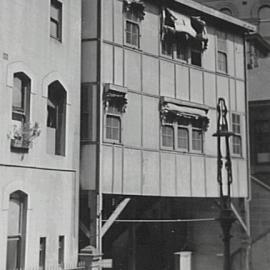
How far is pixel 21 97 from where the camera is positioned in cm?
1600

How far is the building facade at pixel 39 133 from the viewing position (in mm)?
15180

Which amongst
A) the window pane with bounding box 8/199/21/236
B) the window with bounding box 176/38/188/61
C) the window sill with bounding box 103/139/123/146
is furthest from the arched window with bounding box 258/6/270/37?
the window pane with bounding box 8/199/21/236

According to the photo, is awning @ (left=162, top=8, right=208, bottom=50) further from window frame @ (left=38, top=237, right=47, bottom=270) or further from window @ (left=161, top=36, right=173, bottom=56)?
window frame @ (left=38, top=237, right=47, bottom=270)

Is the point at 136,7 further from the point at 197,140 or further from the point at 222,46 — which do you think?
the point at 197,140

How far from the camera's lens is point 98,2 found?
1888cm

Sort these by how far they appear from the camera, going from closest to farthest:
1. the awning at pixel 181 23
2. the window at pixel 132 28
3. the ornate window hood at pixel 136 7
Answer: the ornate window hood at pixel 136 7 → the window at pixel 132 28 → the awning at pixel 181 23

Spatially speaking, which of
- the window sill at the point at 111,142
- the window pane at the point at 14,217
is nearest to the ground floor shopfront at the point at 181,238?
the window sill at the point at 111,142

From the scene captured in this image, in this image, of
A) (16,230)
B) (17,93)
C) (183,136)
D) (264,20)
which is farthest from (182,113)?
(264,20)

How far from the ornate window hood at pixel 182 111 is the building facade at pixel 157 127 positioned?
0.15ft

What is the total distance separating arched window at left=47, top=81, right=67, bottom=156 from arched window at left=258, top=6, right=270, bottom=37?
29383 mm

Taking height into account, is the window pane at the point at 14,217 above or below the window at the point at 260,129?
below

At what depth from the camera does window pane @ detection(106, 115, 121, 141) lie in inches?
736

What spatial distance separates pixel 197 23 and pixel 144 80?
13.9ft

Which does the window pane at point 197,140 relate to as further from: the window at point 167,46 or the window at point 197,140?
the window at point 167,46
